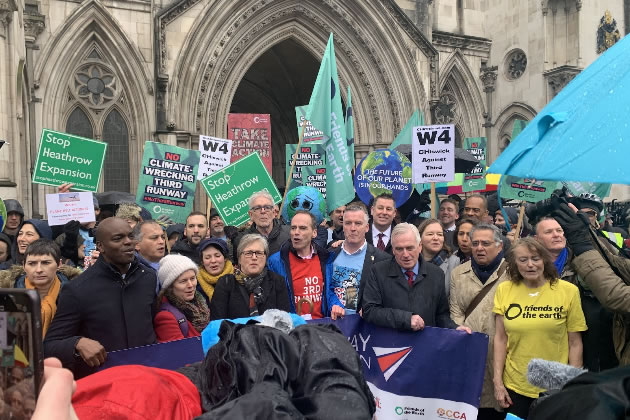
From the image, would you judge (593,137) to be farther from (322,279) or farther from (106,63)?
(106,63)

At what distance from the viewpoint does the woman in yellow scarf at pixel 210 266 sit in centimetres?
467

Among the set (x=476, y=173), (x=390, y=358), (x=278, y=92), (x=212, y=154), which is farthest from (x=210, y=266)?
(x=278, y=92)

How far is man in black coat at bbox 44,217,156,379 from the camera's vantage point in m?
3.15

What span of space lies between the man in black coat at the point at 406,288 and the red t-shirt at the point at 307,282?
1.93 ft

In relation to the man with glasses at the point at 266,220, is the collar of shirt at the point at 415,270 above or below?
below

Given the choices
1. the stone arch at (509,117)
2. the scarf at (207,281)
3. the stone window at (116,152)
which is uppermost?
the stone arch at (509,117)

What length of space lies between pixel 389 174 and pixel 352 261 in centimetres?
422

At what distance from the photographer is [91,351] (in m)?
3.08

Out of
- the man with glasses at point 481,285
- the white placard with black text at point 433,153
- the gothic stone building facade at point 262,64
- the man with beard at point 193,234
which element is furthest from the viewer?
the gothic stone building facade at point 262,64

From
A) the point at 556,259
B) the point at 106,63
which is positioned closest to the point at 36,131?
the point at 106,63

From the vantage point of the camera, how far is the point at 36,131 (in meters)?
13.6

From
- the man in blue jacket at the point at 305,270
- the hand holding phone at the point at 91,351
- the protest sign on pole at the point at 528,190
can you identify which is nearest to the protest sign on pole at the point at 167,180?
the man in blue jacket at the point at 305,270

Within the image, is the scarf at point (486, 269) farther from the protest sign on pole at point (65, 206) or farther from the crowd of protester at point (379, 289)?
the protest sign on pole at point (65, 206)

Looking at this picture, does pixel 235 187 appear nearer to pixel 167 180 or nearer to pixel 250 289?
pixel 167 180
